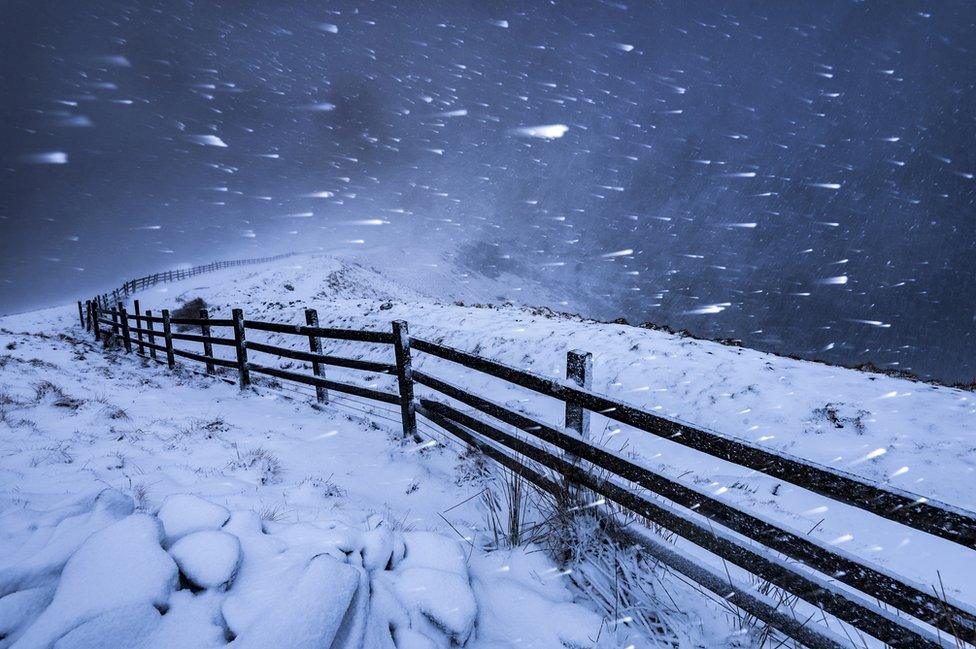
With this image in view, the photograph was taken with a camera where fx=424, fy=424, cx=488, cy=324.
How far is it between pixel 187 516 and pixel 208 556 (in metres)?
0.46

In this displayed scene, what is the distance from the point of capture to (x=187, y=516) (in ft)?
7.26

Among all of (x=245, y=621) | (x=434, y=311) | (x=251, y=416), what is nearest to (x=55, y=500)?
(x=245, y=621)

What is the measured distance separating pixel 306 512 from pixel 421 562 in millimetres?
1124

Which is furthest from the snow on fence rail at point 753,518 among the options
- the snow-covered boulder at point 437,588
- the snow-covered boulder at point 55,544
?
the snow-covered boulder at point 55,544

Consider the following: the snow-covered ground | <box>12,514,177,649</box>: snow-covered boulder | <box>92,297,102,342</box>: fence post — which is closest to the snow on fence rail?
the snow-covered ground

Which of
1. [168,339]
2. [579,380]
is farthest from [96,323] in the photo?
[579,380]

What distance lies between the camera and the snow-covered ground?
1764 millimetres

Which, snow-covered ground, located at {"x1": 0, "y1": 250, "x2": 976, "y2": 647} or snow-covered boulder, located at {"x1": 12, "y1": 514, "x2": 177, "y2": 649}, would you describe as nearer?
snow-covered boulder, located at {"x1": 12, "y1": 514, "x2": 177, "y2": 649}

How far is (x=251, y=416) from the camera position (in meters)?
6.12

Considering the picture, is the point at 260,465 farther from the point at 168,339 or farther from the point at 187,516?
the point at 168,339

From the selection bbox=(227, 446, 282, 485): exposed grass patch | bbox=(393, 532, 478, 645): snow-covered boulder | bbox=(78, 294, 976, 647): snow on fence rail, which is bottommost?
bbox=(227, 446, 282, 485): exposed grass patch

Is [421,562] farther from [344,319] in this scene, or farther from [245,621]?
[344,319]

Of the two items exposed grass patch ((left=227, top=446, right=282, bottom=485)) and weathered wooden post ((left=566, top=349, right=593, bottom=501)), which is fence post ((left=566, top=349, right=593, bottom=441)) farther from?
exposed grass patch ((left=227, top=446, right=282, bottom=485))

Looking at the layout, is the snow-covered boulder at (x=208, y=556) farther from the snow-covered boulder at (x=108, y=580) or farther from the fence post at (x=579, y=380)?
the fence post at (x=579, y=380)
